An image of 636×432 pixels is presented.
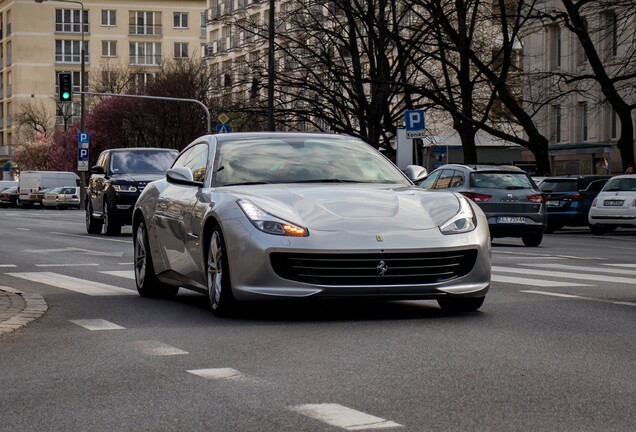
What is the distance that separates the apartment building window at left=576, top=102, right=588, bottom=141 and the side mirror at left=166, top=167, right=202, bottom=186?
50421mm

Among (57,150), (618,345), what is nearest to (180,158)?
(618,345)

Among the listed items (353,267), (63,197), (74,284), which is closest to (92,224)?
(74,284)

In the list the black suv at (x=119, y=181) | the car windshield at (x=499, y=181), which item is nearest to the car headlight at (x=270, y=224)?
the car windshield at (x=499, y=181)

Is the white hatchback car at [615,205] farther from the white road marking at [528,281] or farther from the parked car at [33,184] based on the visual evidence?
the parked car at [33,184]

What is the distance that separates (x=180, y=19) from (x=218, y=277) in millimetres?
126146

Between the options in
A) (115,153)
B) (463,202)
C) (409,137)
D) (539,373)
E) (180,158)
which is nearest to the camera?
(539,373)

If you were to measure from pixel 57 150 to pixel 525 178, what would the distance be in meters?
86.4

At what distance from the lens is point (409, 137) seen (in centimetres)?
3644

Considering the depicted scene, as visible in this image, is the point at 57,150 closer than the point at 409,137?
No

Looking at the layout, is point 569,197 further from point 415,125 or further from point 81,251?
point 81,251

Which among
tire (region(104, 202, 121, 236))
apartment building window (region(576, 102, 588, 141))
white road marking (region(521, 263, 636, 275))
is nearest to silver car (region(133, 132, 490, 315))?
white road marking (region(521, 263, 636, 275))

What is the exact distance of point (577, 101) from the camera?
6081 centimetres

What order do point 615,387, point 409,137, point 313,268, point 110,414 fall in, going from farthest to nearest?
point 409,137, point 313,268, point 615,387, point 110,414

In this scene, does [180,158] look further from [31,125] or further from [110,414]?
[31,125]
